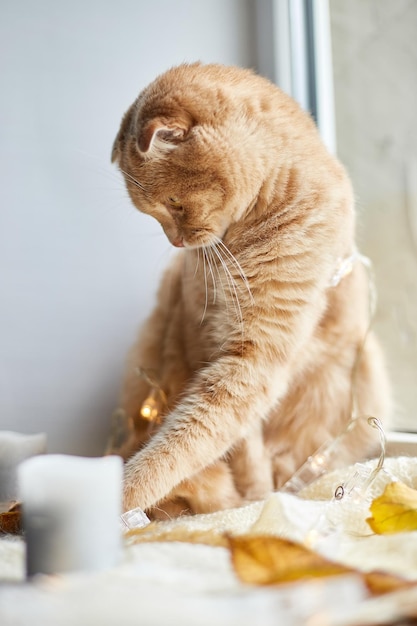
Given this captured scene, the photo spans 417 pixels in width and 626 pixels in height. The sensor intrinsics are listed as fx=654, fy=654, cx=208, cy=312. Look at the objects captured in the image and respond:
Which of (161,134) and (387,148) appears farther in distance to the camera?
(387,148)

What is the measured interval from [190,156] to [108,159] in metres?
0.57

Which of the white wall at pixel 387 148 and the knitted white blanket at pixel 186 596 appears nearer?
the knitted white blanket at pixel 186 596

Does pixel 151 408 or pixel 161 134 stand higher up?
pixel 161 134

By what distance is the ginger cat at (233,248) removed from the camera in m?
1.22

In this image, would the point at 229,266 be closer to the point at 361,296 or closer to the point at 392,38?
the point at 361,296

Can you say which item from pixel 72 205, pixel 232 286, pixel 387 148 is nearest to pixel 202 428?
pixel 232 286

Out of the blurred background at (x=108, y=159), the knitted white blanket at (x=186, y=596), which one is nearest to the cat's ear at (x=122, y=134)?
the blurred background at (x=108, y=159)

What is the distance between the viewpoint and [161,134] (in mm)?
1202

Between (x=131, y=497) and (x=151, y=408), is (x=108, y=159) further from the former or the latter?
(x=131, y=497)

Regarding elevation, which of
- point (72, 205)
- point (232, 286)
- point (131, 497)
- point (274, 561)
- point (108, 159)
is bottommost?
point (131, 497)

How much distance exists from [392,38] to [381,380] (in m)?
0.96

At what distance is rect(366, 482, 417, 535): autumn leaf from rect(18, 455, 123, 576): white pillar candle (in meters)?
0.45

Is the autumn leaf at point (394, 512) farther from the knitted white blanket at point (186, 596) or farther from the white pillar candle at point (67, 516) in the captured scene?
the white pillar candle at point (67, 516)

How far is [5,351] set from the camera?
161 centimetres
